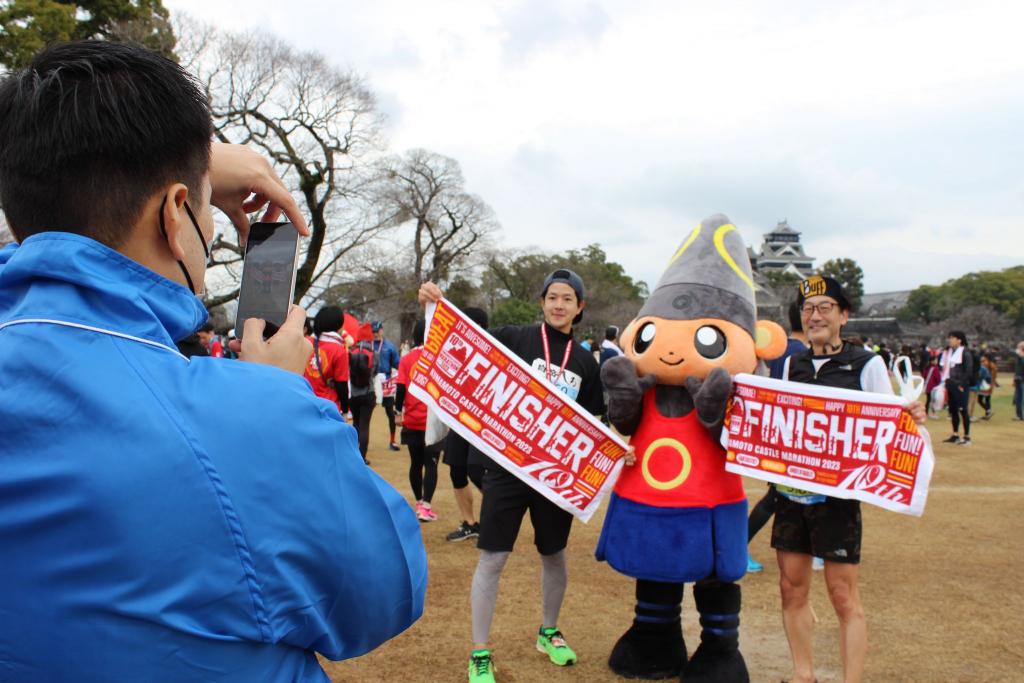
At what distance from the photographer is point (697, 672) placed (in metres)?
3.79

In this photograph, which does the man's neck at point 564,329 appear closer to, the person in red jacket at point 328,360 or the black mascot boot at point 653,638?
the black mascot boot at point 653,638

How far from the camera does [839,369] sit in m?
3.89

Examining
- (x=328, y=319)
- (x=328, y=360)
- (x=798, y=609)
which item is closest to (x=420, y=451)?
(x=328, y=360)

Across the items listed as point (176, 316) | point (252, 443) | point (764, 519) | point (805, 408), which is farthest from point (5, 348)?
point (764, 519)

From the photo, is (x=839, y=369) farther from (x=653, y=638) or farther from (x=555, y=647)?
(x=555, y=647)

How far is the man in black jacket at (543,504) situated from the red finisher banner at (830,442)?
0.94 m

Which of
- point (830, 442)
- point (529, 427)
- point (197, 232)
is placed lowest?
point (529, 427)

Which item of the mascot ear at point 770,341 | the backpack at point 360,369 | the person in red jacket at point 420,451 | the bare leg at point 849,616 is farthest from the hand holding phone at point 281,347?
the backpack at point 360,369

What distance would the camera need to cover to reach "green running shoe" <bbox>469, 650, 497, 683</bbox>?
378cm

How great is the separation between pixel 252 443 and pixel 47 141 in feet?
1.64

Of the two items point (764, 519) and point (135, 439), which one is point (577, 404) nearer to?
point (764, 519)

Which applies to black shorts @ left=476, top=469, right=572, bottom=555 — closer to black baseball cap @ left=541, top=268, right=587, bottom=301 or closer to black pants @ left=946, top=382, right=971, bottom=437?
black baseball cap @ left=541, top=268, right=587, bottom=301

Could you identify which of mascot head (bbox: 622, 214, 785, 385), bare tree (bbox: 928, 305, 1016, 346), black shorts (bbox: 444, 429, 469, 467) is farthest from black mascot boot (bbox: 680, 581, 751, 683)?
bare tree (bbox: 928, 305, 1016, 346)

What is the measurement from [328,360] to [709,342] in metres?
4.83
